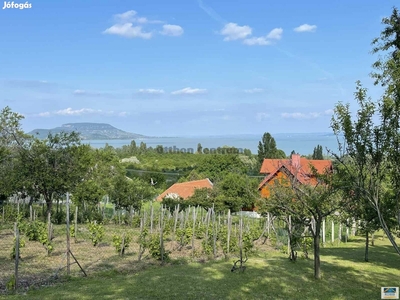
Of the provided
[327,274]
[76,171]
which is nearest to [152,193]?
[76,171]

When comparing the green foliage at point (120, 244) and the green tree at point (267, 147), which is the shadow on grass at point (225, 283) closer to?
the green foliage at point (120, 244)

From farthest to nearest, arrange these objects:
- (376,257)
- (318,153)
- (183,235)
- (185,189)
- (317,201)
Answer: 1. (318,153)
2. (185,189)
3. (183,235)
4. (376,257)
5. (317,201)

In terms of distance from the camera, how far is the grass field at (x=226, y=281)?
9047 millimetres

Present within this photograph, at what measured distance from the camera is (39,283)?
32.7 ft

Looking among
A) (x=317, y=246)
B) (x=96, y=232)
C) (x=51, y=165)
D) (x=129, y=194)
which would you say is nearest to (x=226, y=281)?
(x=317, y=246)

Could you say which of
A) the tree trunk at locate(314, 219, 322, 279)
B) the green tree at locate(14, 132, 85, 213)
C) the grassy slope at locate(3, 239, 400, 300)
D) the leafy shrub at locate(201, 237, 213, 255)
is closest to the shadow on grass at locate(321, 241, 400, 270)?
the grassy slope at locate(3, 239, 400, 300)

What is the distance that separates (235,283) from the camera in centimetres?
1027

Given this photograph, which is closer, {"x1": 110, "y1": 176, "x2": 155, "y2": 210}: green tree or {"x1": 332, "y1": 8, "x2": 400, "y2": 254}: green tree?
{"x1": 332, "y1": 8, "x2": 400, "y2": 254}: green tree

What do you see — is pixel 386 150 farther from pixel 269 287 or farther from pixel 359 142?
pixel 269 287

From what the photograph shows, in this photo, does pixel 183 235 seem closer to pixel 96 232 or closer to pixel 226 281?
pixel 96 232

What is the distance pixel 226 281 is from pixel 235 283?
321 mm

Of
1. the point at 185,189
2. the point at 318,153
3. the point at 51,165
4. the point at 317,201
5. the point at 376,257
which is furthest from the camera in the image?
the point at 318,153

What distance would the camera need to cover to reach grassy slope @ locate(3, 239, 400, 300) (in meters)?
9.01

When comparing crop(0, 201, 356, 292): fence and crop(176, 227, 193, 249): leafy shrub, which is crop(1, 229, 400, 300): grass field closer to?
crop(0, 201, 356, 292): fence
